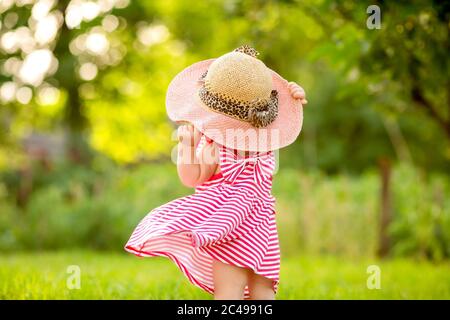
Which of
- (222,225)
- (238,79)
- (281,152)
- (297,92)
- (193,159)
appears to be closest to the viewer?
(222,225)

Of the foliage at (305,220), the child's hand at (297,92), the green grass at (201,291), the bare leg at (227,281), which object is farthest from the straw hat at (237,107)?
the foliage at (305,220)

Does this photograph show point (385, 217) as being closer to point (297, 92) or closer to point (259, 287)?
point (297, 92)

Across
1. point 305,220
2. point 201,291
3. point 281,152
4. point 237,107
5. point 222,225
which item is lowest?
point 201,291

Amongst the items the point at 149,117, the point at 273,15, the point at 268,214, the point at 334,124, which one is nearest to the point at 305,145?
the point at 334,124

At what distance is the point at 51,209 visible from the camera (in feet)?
33.0

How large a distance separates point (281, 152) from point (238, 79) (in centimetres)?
1914

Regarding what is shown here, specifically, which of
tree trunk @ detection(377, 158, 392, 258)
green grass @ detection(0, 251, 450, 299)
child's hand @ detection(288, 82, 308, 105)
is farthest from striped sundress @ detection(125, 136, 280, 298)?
tree trunk @ detection(377, 158, 392, 258)

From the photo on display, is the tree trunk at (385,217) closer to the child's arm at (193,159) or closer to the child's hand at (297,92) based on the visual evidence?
the child's hand at (297,92)

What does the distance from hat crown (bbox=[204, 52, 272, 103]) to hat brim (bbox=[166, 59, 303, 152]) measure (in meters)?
0.11

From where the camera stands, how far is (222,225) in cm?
269

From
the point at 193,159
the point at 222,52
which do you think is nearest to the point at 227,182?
the point at 193,159

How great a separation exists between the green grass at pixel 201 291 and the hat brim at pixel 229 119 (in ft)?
4.44

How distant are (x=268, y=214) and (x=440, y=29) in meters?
2.54
